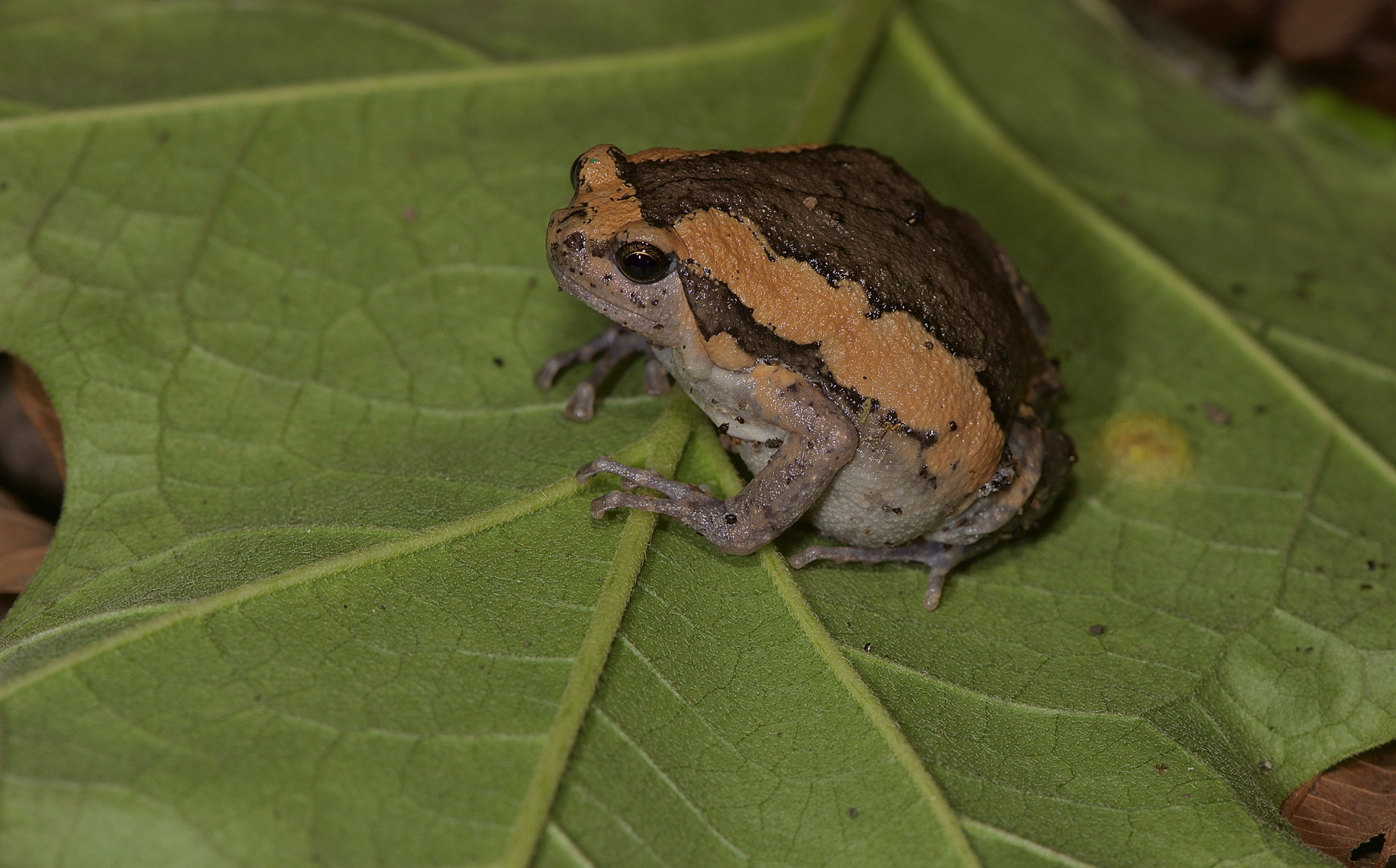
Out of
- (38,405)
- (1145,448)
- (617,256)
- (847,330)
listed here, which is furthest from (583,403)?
(1145,448)

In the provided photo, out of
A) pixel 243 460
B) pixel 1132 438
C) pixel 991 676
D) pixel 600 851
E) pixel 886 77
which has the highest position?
pixel 886 77

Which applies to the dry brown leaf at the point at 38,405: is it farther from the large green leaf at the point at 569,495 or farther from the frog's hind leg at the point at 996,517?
the frog's hind leg at the point at 996,517

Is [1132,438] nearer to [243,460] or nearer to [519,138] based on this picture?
[519,138]

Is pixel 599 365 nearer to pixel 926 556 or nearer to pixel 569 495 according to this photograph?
pixel 569 495

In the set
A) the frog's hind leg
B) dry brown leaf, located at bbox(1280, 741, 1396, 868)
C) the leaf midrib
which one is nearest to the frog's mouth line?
the frog's hind leg

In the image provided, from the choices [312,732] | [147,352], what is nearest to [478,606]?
[312,732]

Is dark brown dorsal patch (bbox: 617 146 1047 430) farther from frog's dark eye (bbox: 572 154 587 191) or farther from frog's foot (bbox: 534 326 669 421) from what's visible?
frog's foot (bbox: 534 326 669 421)

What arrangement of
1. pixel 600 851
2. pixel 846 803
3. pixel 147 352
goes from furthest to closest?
pixel 147 352
pixel 846 803
pixel 600 851
